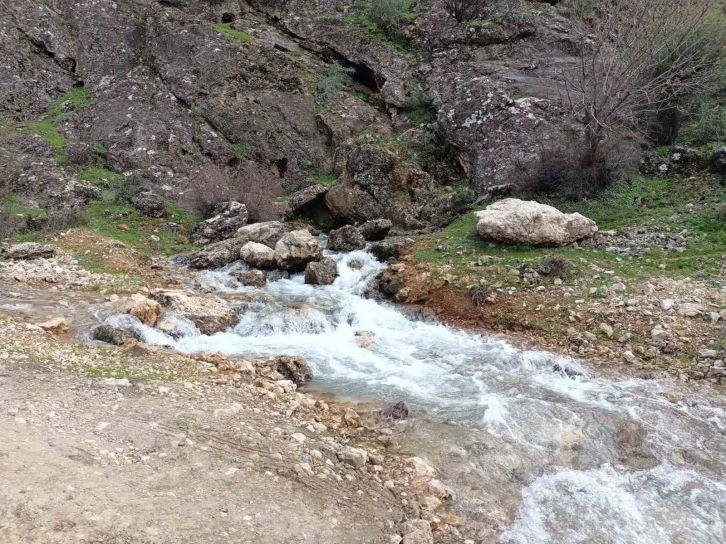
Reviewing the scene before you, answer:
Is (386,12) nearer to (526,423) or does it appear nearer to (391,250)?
(391,250)

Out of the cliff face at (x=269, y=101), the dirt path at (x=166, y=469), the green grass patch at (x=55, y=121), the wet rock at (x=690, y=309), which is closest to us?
the dirt path at (x=166, y=469)

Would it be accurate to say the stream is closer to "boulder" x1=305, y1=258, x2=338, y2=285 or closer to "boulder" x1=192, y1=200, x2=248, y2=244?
"boulder" x1=305, y1=258, x2=338, y2=285

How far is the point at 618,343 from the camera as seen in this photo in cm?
834

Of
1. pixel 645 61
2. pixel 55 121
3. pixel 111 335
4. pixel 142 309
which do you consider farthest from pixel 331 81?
pixel 111 335

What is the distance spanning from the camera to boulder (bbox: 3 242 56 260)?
36.9ft

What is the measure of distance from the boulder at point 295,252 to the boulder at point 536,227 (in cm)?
449

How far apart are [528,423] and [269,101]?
19201 millimetres

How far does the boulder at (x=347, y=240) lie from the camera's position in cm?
1415

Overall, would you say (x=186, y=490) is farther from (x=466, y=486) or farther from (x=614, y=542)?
(x=614, y=542)

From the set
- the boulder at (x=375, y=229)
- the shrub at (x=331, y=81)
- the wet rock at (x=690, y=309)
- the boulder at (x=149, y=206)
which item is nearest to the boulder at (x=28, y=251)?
the boulder at (x=149, y=206)

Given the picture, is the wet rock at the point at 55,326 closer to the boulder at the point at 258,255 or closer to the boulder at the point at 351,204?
the boulder at the point at 258,255

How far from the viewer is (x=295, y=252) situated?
12.8m

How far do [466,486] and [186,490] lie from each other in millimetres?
2882

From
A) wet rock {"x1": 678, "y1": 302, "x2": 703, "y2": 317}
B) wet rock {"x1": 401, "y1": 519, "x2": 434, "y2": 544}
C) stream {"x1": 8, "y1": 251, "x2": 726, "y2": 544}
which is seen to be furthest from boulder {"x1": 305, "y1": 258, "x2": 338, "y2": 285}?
wet rock {"x1": 401, "y1": 519, "x2": 434, "y2": 544}
